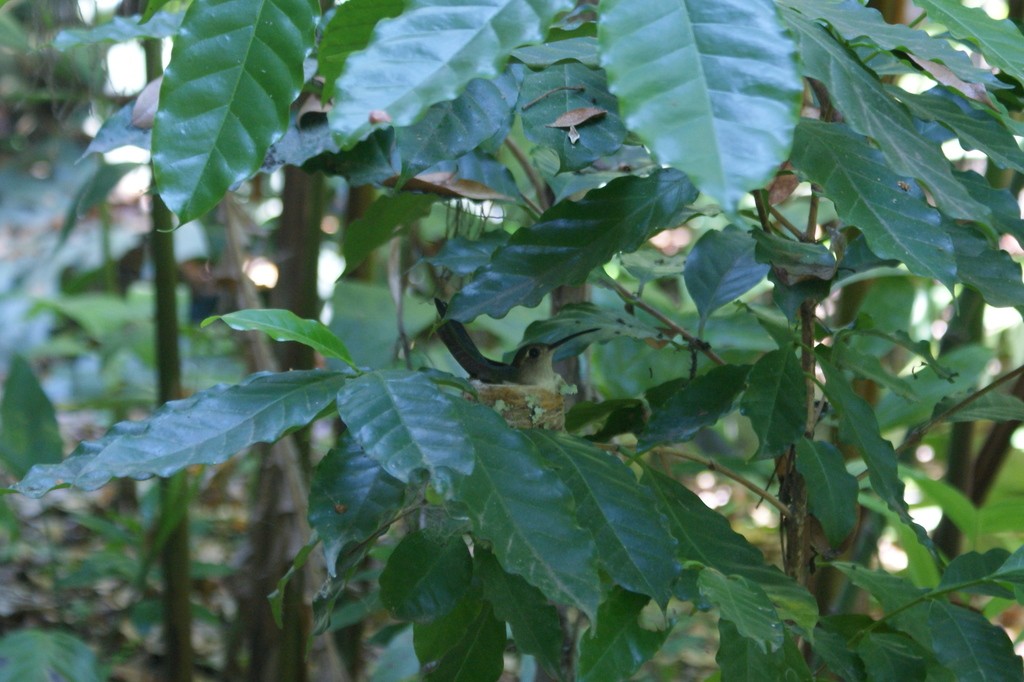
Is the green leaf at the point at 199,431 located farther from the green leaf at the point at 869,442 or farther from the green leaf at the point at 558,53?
the green leaf at the point at 869,442

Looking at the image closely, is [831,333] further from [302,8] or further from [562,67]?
[302,8]

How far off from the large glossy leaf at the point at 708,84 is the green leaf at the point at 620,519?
0.77ft

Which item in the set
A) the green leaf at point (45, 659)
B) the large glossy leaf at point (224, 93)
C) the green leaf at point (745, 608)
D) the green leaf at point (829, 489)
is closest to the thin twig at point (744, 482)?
the green leaf at point (829, 489)

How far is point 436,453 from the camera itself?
1.50 ft

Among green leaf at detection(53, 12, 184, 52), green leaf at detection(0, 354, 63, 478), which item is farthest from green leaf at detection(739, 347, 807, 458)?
green leaf at detection(0, 354, 63, 478)

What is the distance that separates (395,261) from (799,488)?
17.0 inches

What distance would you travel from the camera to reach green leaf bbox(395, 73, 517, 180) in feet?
1.72

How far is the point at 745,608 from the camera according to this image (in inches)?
20.1

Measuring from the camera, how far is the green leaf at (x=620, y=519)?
53 centimetres

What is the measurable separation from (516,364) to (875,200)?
0.89ft

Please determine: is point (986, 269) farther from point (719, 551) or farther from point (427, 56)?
point (427, 56)

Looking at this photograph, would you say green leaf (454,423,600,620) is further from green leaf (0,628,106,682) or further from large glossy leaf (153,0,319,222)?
green leaf (0,628,106,682)

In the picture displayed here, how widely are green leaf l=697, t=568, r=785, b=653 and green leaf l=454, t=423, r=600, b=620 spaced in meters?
0.07

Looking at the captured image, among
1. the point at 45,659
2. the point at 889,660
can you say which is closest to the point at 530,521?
the point at 889,660
